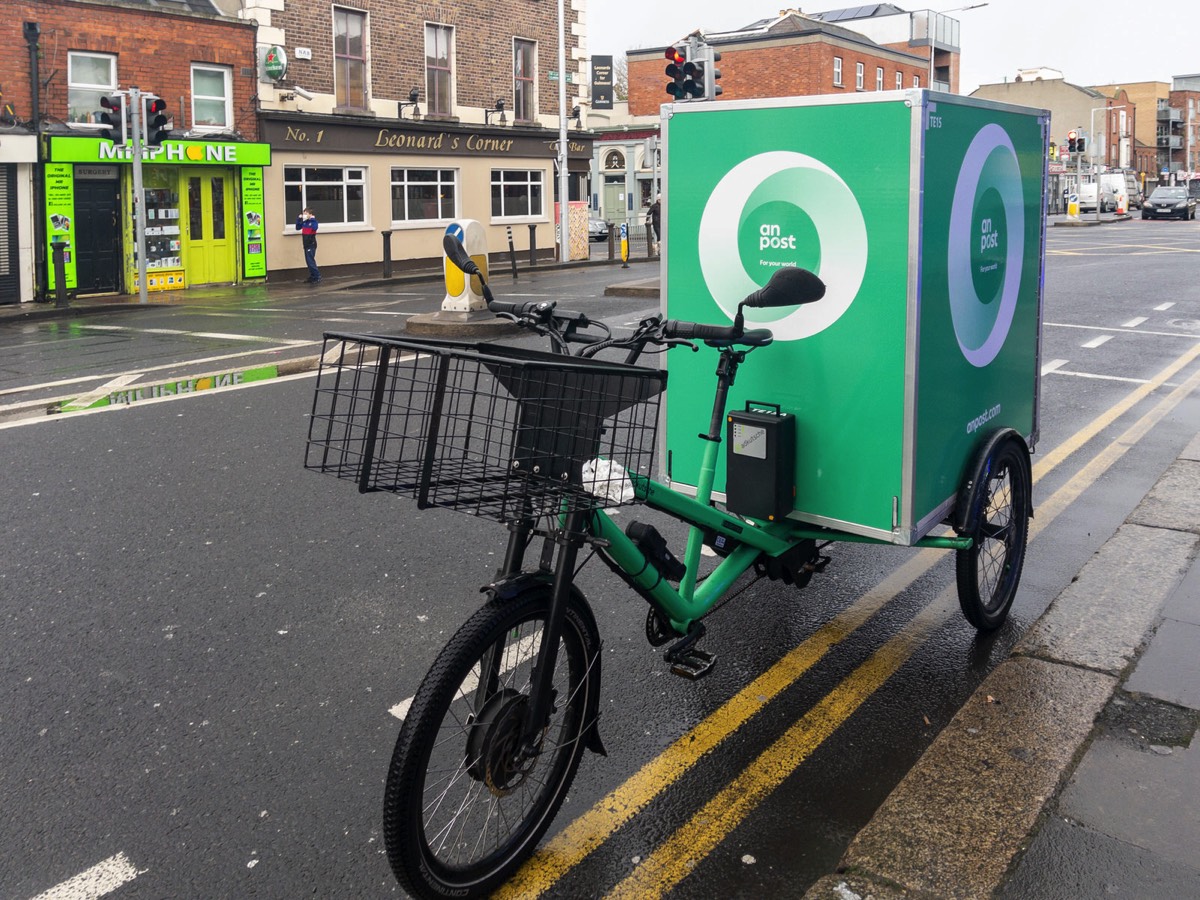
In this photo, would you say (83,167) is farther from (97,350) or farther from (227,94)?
(97,350)

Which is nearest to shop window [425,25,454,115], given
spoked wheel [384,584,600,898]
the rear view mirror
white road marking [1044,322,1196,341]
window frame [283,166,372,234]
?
window frame [283,166,372,234]

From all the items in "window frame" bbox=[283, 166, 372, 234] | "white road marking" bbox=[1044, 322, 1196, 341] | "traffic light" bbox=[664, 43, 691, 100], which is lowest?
"white road marking" bbox=[1044, 322, 1196, 341]

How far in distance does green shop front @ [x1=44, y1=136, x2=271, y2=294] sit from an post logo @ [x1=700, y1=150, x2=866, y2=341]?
19.4 meters

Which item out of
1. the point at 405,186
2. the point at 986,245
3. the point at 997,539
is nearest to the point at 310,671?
the point at 997,539

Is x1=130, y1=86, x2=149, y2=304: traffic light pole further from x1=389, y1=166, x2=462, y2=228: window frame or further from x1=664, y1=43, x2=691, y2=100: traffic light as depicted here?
x1=664, y1=43, x2=691, y2=100: traffic light

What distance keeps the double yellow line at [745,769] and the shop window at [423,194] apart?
26.7 meters

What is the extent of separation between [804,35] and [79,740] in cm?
5953

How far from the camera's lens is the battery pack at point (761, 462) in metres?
4.33

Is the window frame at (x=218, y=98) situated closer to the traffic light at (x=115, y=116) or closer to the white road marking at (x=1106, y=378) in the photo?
the traffic light at (x=115, y=116)

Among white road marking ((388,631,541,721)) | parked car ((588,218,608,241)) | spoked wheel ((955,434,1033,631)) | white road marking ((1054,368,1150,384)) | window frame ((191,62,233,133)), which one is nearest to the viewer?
white road marking ((388,631,541,721))

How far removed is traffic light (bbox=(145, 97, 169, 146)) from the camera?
68.5ft

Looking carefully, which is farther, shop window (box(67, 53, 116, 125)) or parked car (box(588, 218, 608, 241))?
parked car (box(588, 218, 608, 241))

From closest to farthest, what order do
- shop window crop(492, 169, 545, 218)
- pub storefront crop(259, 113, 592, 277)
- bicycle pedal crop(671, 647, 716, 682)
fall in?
bicycle pedal crop(671, 647, 716, 682) → pub storefront crop(259, 113, 592, 277) → shop window crop(492, 169, 545, 218)

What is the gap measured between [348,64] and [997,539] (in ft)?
89.8
